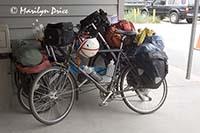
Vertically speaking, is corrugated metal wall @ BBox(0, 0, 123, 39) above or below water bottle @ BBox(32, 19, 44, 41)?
above

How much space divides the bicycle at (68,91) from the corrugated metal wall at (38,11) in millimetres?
899

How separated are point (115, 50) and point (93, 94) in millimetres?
910

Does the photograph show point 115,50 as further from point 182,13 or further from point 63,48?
point 182,13

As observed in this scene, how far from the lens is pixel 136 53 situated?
11.0ft

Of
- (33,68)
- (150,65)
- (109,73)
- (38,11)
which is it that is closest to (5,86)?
(33,68)

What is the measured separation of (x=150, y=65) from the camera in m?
3.17

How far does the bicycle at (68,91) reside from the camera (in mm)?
3166

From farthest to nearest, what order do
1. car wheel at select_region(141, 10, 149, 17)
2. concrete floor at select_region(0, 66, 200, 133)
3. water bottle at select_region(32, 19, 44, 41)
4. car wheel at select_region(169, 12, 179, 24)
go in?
car wheel at select_region(169, 12, 179, 24)
car wheel at select_region(141, 10, 149, 17)
water bottle at select_region(32, 19, 44, 41)
concrete floor at select_region(0, 66, 200, 133)

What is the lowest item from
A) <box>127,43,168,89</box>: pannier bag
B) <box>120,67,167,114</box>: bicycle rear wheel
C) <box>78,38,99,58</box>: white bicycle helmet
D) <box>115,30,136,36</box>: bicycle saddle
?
<box>120,67,167,114</box>: bicycle rear wheel

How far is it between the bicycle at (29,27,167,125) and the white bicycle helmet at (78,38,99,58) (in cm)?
12

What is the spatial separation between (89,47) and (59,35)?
0.35m

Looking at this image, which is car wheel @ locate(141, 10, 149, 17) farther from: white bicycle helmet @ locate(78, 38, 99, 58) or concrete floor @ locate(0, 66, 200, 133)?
white bicycle helmet @ locate(78, 38, 99, 58)

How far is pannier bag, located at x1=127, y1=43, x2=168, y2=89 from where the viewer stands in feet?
10.4

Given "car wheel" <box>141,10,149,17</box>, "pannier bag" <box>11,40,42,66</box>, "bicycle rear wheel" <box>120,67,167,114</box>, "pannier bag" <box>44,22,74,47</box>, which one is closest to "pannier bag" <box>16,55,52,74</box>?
"pannier bag" <box>11,40,42,66</box>
